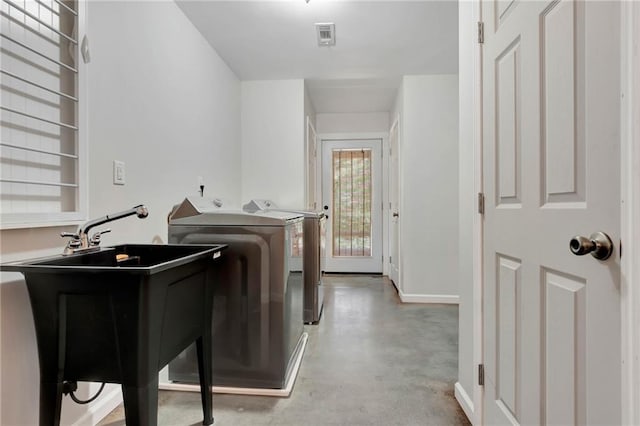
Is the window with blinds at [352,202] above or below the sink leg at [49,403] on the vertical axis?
above

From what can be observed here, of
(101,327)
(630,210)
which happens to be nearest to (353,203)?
(101,327)

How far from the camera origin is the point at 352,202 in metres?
5.25

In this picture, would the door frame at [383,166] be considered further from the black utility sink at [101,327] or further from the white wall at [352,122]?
the black utility sink at [101,327]

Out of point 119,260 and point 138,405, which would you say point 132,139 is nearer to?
point 119,260

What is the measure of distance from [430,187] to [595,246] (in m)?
2.94

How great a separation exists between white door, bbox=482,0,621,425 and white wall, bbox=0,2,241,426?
1.78 metres

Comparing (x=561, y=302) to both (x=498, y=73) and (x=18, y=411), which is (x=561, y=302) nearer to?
(x=498, y=73)

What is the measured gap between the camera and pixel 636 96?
665 mm

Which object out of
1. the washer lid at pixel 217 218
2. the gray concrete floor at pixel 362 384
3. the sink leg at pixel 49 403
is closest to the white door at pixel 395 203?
the gray concrete floor at pixel 362 384

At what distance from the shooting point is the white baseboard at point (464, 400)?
5.04ft

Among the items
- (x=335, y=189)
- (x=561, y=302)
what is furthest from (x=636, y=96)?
(x=335, y=189)

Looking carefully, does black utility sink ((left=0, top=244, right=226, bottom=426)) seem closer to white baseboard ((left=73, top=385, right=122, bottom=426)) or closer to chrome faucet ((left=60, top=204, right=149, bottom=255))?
chrome faucet ((left=60, top=204, right=149, bottom=255))

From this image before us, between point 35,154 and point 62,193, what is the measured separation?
193 millimetres

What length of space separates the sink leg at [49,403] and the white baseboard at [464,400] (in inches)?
64.7
